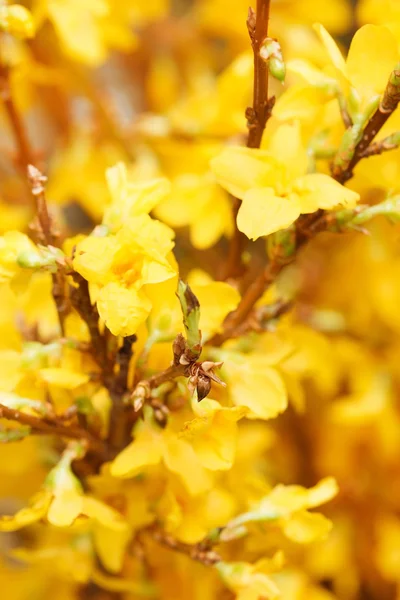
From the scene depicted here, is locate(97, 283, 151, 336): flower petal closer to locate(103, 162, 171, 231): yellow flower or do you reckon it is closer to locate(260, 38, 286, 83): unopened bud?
locate(103, 162, 171, 231): yellow flower

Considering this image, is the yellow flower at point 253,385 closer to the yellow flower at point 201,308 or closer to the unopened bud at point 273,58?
the yellow flower at point 201,308

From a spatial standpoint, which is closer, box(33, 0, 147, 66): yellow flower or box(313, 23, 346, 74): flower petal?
box(313, 23, 346, 74): flower petal

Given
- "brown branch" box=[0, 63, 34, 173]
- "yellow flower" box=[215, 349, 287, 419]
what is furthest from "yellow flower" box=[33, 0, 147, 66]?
"yellow flower" box=[215, 349, 287, 419]

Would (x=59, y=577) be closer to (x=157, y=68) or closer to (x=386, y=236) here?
(x=386, y=236)

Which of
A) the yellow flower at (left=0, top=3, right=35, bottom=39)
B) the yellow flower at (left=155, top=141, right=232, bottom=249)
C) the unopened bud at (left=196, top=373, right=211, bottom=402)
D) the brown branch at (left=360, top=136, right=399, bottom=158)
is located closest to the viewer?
the unopened bud at (left=196, top=373, right=211, bottom=402)

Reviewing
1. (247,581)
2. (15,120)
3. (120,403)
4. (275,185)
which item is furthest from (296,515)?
(15,120)

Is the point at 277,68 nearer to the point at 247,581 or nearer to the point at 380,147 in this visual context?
the point at 380,147

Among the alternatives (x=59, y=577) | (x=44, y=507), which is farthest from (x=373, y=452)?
(x=44, y=507)

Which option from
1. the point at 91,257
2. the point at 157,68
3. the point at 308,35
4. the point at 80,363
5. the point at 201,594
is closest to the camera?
the point at 91,257
